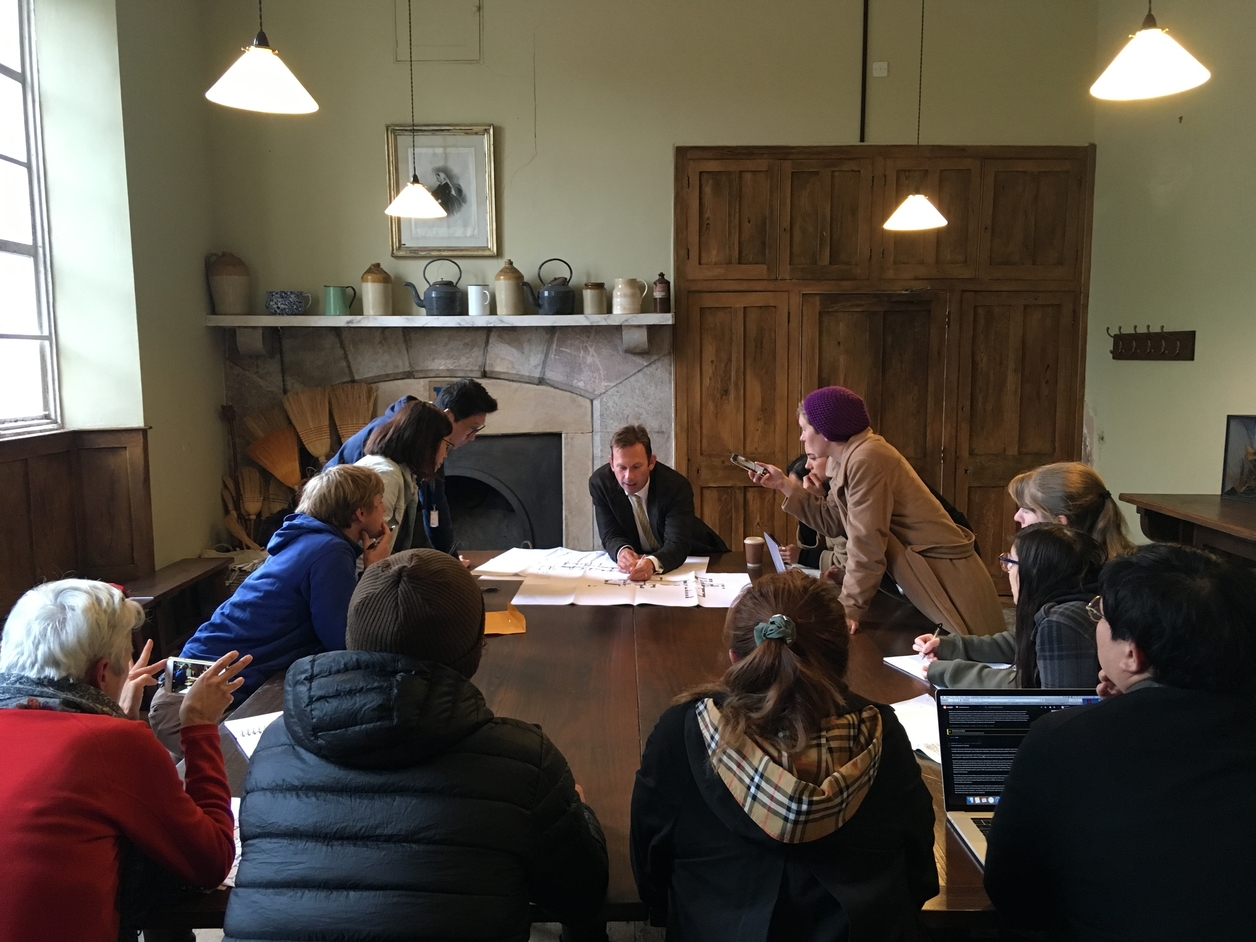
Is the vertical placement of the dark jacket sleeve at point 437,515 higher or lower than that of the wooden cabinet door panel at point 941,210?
lower

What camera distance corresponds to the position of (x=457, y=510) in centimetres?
530

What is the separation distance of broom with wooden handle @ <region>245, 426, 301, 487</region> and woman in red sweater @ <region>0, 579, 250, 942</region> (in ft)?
11.5

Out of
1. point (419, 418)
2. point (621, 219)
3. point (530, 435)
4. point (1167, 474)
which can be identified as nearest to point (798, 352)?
point (621, 219)

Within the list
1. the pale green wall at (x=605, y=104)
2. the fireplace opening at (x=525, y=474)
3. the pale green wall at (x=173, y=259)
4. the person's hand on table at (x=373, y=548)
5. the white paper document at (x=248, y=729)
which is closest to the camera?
the white paper document at (x=248, y=729)

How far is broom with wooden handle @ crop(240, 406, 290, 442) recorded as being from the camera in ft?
15.7

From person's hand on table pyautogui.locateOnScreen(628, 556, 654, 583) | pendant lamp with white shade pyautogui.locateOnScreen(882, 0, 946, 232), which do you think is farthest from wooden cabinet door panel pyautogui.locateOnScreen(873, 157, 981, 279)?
person's hand on table pyautogui.locateOnScreen(628, 556, 654, 583)

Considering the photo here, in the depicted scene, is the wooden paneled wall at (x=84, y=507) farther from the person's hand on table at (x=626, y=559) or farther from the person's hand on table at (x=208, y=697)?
the person's hand on table at (x=208, y=697)

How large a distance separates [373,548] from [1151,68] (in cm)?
238

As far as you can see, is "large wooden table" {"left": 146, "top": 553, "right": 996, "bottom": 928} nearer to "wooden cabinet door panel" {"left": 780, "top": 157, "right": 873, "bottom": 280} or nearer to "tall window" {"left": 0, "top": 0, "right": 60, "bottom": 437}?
"tall window" {"left": 0, "top": 0, "right": 60, "bottom": 437}

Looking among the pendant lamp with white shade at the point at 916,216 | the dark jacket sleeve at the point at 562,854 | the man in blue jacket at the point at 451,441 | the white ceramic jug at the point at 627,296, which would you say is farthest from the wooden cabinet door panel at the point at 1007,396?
the dark jacket sleeve at the point at 562,854

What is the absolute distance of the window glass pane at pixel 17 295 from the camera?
11.8ft

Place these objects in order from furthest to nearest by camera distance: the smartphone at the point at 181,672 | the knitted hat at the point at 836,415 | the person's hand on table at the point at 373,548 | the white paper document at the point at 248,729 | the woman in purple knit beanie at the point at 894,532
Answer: the knitted hat at the point at 836,415 < the woman in purple knit beanie at the point at 894,532 < the person's hand on table at the point at 373,548 < the smartphone at the point at 181,672 < the white paper document at the point at 248,729

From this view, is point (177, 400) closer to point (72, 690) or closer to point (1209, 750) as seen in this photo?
point (72, 690)

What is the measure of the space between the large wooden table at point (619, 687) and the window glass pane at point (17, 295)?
2.43 meters
